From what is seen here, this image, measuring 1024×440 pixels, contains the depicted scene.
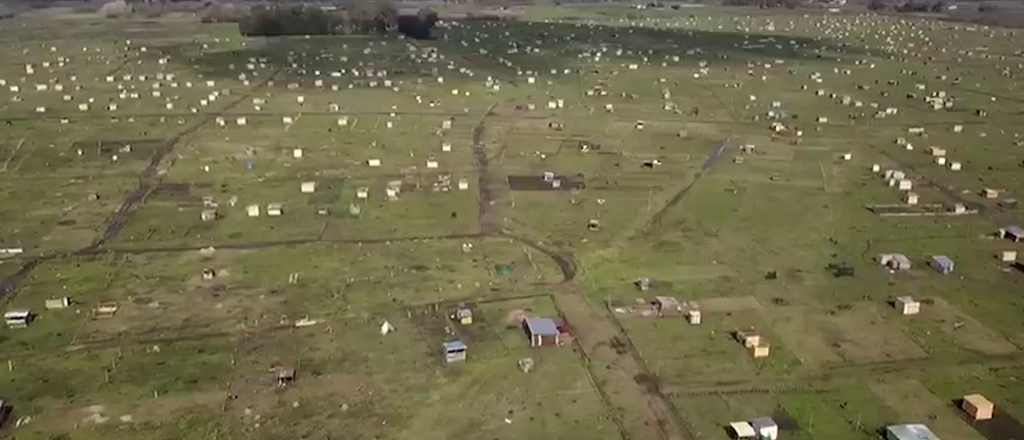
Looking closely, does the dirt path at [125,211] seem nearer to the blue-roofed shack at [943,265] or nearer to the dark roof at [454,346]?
the dark roof at [454,346]

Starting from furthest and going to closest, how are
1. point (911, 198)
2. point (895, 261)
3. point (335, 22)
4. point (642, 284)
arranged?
point (335, 22)
point (911, 198)
point (895, 261)
point (642, 284)

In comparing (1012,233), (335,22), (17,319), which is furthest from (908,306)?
(335,22)

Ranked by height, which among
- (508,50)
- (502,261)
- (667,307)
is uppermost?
(667,307)

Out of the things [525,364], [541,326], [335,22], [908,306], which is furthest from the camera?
[335,22]

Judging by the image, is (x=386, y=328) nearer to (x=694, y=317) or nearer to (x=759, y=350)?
(x=694, y=317)

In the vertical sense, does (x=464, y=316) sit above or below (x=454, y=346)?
below

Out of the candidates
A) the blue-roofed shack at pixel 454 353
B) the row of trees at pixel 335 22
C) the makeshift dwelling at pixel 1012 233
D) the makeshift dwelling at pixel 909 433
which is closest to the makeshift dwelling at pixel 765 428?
the makeshift dwelling at pixel 909 433

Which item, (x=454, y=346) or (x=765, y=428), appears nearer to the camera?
(x=765, y=428)

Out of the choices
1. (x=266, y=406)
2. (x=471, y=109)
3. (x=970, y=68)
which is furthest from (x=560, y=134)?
(x=970, y=68)
